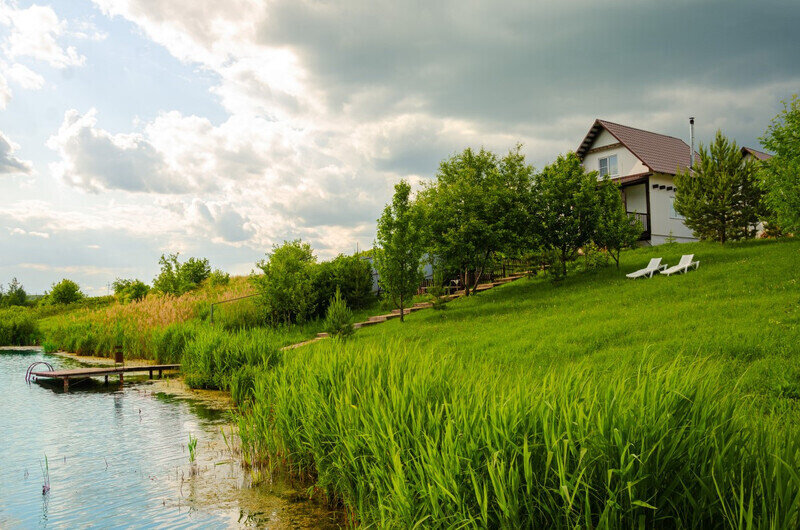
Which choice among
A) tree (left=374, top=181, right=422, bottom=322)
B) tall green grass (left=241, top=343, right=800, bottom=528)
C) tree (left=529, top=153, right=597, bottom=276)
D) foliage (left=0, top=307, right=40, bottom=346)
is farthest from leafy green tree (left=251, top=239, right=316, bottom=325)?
tall green grass (left=241, top=343, right=800, bottom=528)

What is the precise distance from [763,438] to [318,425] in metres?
4.48

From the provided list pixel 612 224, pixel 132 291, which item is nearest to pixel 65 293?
pixel 132 291

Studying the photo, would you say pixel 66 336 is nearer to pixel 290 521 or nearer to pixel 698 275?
pixel 290 521

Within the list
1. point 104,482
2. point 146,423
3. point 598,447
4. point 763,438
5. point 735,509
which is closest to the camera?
point 735,509

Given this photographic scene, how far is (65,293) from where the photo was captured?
44344 mm

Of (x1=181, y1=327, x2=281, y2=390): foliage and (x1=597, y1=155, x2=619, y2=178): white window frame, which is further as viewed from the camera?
(x1=597, y1=155, x2=619, y2=178): white window frame

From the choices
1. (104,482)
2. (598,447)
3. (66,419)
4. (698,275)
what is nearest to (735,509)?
(598,447)

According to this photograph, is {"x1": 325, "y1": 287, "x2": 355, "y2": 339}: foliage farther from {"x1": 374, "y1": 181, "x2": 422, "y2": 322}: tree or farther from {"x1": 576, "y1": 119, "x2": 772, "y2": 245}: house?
{"x1": 576, "y1": 119, "x2": 772, "y2": 245}: house

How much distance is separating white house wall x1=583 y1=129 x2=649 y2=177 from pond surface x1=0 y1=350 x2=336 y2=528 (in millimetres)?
31835

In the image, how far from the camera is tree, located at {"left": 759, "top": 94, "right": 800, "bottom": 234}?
16453 millimetres

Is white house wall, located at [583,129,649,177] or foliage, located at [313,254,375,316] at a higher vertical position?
white house wall, located at [583,129,649,177]

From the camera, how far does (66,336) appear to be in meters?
25.6

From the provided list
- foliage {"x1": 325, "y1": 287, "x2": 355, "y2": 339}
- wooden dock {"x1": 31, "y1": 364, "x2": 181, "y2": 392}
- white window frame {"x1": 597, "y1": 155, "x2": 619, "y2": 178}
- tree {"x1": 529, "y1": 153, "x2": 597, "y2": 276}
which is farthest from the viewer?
white window frame {"x1": 597, "y1": 155, "x2": 619, "y2": 178}

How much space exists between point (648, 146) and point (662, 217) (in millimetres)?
5892
